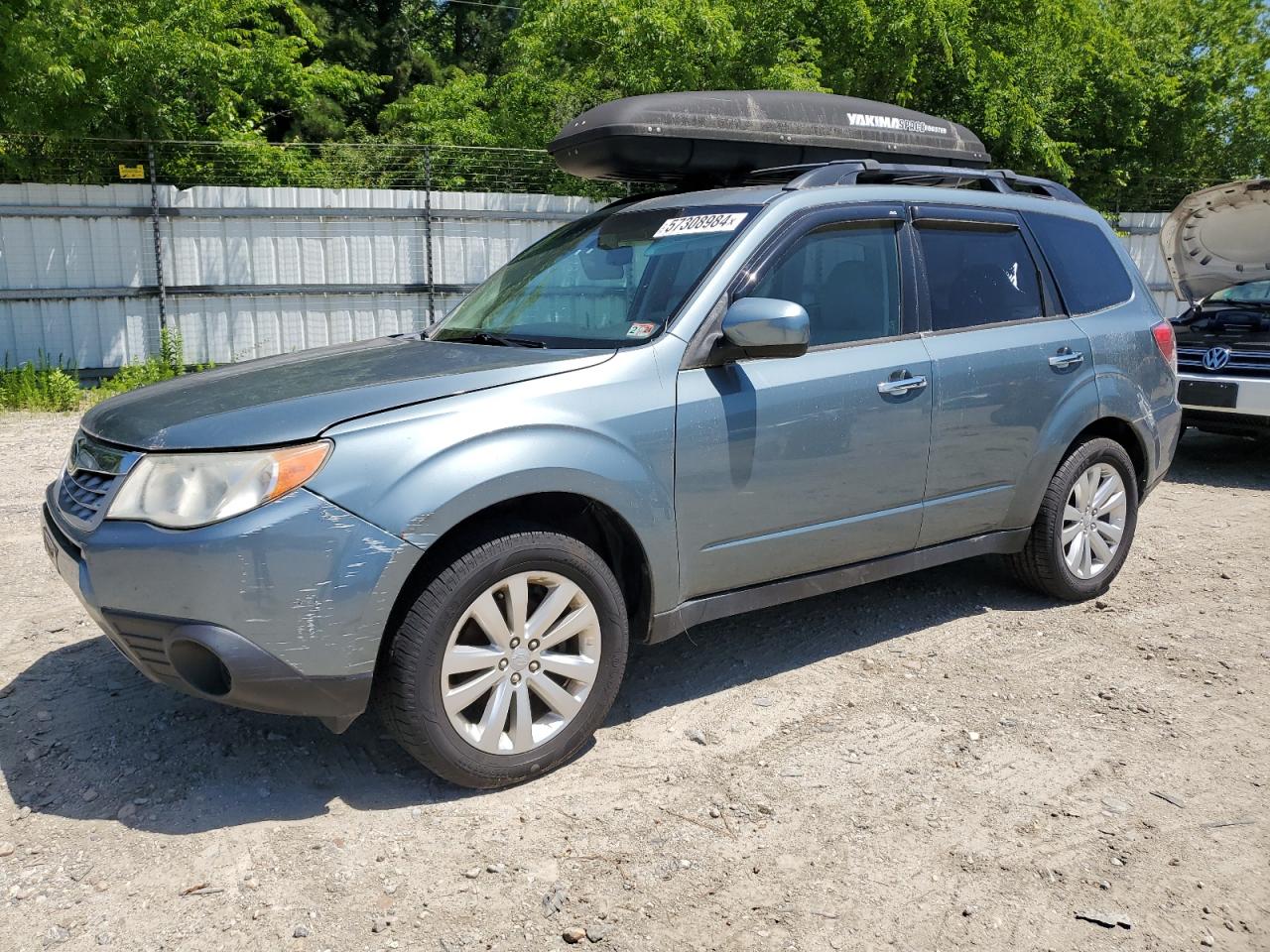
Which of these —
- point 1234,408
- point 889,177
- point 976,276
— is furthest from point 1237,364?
point 889,177

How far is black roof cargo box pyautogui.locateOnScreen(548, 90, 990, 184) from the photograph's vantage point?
4.43 metres

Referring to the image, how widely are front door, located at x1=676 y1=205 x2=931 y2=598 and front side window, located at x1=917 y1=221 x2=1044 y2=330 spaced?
162mm

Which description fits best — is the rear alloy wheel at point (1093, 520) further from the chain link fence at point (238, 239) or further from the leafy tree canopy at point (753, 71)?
the chain link fence at point (238, 239)

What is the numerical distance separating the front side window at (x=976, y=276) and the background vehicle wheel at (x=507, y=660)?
6.45 feet

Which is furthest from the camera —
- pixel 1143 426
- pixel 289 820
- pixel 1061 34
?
pixel 1061 34

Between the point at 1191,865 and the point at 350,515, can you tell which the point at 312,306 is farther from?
the point at 1191,865

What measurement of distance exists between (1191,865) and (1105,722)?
93 cm

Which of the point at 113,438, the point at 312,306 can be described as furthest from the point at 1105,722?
the point at 312,306

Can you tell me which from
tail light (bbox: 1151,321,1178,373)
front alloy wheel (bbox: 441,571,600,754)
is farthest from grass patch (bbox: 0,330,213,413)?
tail light (bbox: 1151,321,1178,373)

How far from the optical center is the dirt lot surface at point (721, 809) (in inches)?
107

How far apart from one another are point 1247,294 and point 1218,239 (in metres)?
0.52

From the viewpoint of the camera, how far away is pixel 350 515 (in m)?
2.94

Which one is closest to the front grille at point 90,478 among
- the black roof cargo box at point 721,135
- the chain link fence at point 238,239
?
the black roof cargo box at point 721,135

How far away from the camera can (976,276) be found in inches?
181
